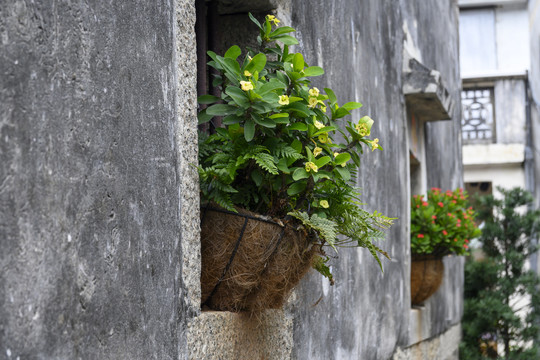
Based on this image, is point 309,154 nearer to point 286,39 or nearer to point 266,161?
point 266,161

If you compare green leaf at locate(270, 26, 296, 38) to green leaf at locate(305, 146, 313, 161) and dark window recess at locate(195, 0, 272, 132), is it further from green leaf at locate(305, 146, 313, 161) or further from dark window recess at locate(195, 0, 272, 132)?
green leaf at locate(305, 146, 313, 161)

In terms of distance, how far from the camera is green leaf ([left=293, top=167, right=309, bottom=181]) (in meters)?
2.42

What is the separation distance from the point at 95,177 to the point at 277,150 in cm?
76

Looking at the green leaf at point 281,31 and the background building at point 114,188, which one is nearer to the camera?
the background building at point 114,188

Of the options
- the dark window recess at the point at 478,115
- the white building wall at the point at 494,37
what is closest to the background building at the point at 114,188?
the dark window recess at the point at 478,115

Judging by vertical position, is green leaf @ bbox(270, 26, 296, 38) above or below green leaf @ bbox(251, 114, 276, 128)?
above

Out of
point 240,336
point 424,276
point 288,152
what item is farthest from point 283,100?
point 424,276

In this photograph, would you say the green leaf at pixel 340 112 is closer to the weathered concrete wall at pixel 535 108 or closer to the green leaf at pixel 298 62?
the green leaf at pixel 298 62

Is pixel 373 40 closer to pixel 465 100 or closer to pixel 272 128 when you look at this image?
pixel 272 128

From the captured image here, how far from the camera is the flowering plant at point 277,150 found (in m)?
2.34

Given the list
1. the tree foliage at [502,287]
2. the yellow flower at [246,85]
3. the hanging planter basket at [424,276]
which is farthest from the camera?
the tree foliage at [502,287]

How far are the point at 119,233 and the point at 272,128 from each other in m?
0.72

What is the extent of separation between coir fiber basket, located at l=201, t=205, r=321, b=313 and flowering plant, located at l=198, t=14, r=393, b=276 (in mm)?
61

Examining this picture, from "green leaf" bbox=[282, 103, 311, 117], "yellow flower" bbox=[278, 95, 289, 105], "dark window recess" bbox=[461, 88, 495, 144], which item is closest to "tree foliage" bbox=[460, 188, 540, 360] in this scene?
"dark window recess" bbox=[461, 88, 495, 144]
